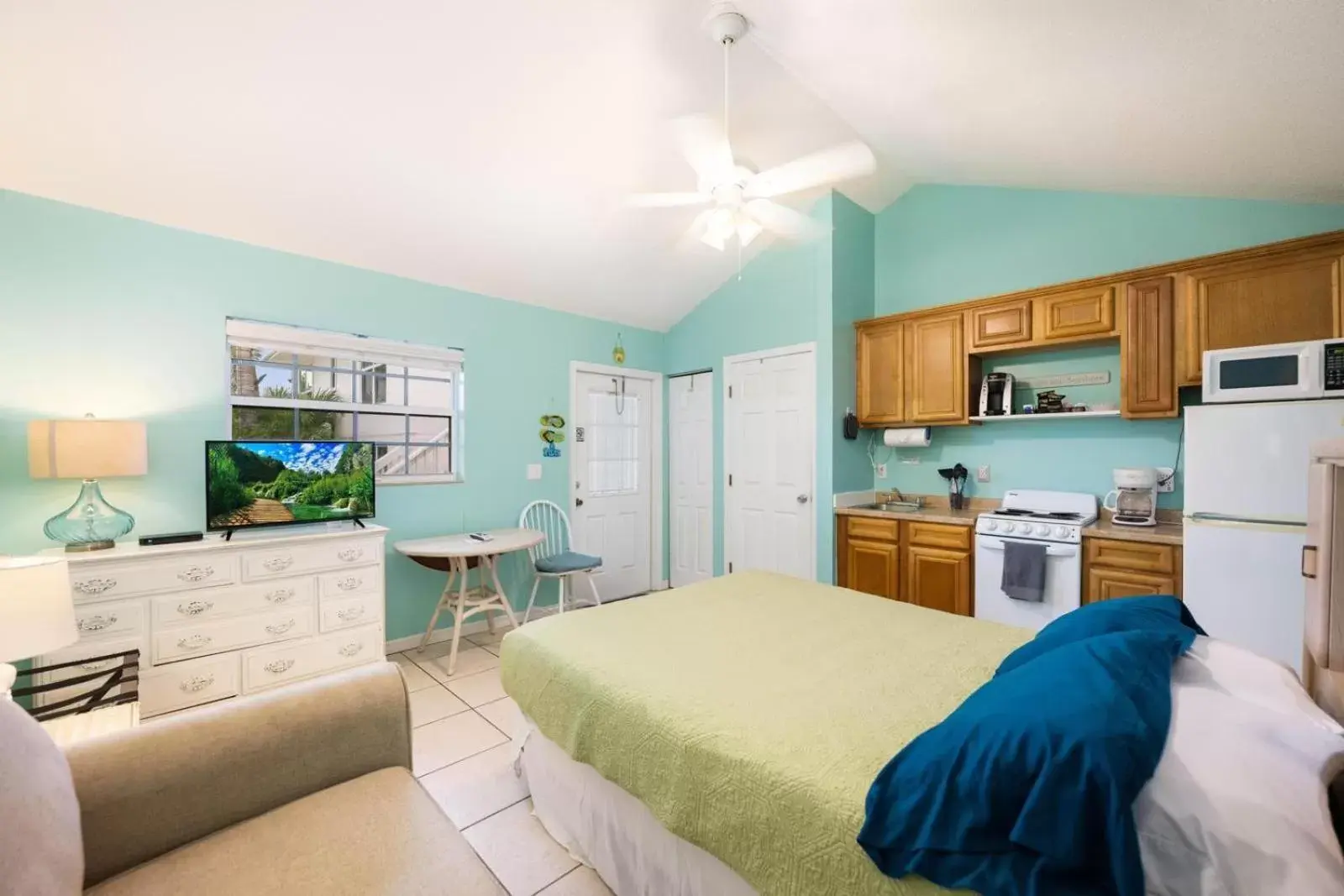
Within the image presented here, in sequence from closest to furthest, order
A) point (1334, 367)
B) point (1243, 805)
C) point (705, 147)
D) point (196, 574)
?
point (1243, 805)
point (705, 147)
point (1334, 367)
point (196, 574)

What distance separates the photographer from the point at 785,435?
13.3 ft

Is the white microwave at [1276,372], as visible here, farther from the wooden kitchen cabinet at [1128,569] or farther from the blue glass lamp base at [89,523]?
the blue glass lamp base at [89,523]

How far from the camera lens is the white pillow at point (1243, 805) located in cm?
68

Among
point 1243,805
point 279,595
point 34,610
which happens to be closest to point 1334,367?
point 1243,805

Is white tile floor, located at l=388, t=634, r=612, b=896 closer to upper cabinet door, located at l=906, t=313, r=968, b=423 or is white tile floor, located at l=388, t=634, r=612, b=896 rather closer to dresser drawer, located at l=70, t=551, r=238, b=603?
dresser drawer, located at l=70, t=551, r=238, b=603

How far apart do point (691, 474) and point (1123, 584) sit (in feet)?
9.83

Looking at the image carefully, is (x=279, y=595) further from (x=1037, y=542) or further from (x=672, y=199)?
(x=1037, y=542)

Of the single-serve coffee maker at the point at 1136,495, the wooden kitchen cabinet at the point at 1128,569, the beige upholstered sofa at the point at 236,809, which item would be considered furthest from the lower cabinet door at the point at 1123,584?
the beige upholstered sofa at the point at 236,809

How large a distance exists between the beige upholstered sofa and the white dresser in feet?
5.09

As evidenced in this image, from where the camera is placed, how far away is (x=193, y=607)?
2408 mm

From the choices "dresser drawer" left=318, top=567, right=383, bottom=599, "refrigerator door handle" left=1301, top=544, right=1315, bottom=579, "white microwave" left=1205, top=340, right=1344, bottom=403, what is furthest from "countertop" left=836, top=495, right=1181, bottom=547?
"dresser drawer" left=318, top=567, right=383, bottom=599

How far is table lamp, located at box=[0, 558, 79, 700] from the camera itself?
1.39m

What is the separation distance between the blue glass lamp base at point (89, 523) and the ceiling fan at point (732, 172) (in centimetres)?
278

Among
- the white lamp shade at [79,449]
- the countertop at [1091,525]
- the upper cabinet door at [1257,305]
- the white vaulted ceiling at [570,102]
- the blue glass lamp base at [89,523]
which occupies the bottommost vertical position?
the countertop at [1091,525]
